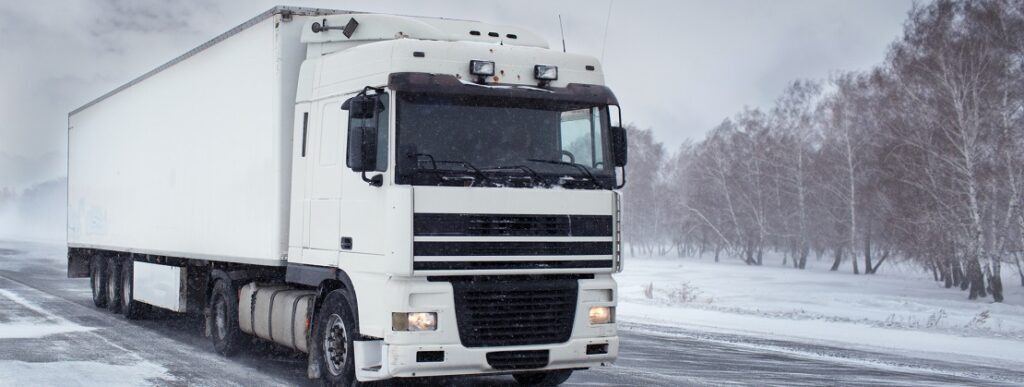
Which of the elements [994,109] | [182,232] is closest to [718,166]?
[994,109]

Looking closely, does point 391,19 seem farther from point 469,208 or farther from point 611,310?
point 611,310

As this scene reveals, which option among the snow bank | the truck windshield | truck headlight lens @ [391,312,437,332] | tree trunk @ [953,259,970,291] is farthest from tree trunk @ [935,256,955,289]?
truck headlight lens @ [391,312,437,332]

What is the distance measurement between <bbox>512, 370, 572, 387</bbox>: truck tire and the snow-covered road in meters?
0.37

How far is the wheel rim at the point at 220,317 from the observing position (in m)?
11.8

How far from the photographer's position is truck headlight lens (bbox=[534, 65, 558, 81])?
8.49m

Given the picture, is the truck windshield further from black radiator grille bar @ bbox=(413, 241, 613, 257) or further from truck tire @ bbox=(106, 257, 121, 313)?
truck tire @ bbox=(106, 257, 121, 313)

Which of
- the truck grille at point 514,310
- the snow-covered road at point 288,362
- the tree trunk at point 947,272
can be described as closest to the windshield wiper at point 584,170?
the truck grille at point 514,310

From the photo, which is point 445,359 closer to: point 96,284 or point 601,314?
point 601,314

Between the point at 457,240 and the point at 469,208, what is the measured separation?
0.27m

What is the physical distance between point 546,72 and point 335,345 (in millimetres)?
3081

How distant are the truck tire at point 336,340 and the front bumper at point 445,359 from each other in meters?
0.34

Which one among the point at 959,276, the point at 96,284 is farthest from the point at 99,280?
the point at 959,276

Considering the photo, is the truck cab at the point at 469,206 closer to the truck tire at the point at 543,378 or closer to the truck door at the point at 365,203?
the truck door at the point at 365,203

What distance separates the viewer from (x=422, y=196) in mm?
7645
